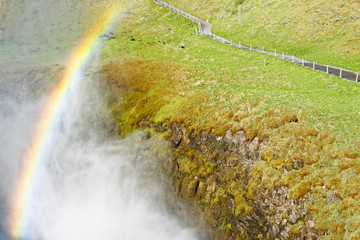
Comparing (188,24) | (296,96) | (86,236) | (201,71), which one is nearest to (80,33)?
(188,24)

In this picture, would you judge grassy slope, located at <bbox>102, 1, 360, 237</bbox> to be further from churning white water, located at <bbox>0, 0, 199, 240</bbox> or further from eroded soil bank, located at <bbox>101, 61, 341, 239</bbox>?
churning white water, located at <bbox>0, 0, 199, 240</bbox>

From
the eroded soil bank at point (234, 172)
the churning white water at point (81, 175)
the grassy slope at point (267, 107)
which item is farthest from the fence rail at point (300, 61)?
the churning white water at point (81, 175)

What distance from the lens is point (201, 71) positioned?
138 ft

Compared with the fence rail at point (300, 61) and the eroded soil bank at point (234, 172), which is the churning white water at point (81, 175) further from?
the fence rail at point (300, 61)

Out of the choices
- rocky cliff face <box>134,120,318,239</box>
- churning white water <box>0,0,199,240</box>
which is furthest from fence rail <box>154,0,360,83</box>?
churning white water <box>0,0,199,240</box>

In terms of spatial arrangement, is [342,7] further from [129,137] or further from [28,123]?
[28,123]

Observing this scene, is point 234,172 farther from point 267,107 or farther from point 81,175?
point 81,175

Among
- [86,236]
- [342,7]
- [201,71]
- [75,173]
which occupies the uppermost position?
[342,7]

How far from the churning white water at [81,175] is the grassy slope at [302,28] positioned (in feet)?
104

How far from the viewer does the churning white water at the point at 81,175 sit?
30.1 meters

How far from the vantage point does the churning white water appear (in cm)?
3008

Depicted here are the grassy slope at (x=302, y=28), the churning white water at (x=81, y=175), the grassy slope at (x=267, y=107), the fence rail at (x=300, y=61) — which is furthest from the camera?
the grassy slope at (x=302, y=28)

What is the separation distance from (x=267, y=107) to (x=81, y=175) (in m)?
26.9

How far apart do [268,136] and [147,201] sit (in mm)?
14902
